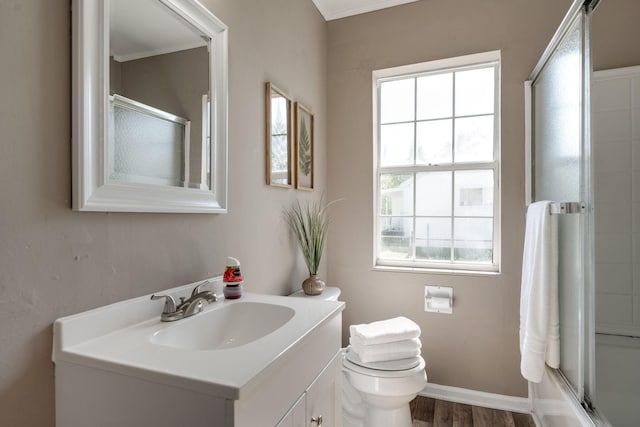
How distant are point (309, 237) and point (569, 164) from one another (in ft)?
4.37

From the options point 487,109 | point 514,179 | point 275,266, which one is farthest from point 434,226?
point 275,266

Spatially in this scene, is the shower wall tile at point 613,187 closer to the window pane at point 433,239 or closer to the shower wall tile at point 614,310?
the shower wall tile at point 614,310

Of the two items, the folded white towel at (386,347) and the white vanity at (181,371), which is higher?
the white vanity at (181,371)

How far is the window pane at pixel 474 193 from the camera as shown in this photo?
221 centimetres

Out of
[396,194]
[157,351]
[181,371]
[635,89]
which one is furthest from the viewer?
[396,194]

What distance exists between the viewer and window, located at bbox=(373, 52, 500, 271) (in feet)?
7.27

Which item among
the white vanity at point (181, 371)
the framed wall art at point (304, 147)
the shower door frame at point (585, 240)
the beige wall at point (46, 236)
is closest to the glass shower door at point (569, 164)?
the shower door frame at point (585, 240)

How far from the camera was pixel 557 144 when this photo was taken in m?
1.62

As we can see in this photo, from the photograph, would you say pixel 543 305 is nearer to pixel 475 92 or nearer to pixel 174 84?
pixel 475 92

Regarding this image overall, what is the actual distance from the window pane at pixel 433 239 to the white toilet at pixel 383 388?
810mm

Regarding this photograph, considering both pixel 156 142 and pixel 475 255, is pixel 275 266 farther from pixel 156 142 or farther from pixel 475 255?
pixel 475 255

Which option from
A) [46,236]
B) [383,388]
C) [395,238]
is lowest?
[383,388]

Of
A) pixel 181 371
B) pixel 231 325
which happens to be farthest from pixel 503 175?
pixel 181 371

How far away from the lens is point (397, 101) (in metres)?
2.45
